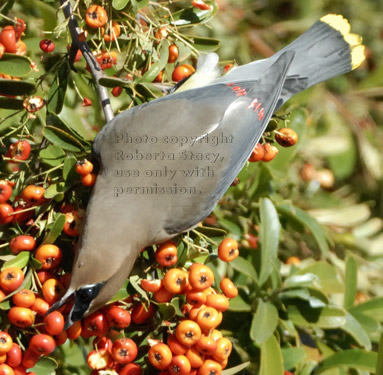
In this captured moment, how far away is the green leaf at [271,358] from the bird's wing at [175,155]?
0.52 metres

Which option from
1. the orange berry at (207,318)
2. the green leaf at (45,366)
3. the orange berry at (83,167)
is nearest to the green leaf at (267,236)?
the orange berry at (207,318)

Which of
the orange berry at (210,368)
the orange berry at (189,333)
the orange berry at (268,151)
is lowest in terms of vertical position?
the orange berry at (210,368)

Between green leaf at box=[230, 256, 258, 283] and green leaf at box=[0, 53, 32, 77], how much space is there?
0.99 m

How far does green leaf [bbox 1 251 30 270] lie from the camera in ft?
6.10

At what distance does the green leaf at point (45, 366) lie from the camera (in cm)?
198

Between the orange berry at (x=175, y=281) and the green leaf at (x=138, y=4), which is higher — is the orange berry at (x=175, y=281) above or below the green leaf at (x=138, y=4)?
below

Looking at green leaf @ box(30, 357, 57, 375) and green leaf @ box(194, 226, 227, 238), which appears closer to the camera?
green leaf @ box(30, 357, 57, 375)

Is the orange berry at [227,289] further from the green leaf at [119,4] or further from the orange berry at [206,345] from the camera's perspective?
the green leaf at [119,4]

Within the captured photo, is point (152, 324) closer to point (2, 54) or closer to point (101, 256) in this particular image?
point (101, 256)

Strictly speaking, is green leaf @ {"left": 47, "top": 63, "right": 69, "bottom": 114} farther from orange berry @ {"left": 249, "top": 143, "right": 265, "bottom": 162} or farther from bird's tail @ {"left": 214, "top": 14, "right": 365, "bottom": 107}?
bird's tail @ {"left": 214, "top": 14, "right": 365, "bottom": 107}

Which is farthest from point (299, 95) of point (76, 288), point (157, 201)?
point (76, 288)

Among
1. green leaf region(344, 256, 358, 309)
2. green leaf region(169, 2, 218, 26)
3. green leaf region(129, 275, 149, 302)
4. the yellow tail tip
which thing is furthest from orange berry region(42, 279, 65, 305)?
the yellow tail tip

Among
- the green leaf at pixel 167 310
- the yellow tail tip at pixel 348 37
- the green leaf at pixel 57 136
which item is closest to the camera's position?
the green leaf at pixel 167 310

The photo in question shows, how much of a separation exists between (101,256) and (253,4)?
8.95 feet
